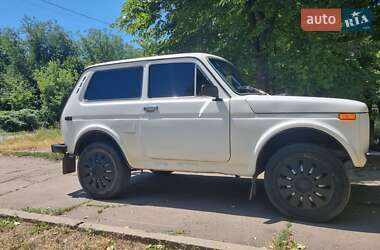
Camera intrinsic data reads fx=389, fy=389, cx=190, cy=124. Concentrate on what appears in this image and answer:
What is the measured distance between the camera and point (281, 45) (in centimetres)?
792

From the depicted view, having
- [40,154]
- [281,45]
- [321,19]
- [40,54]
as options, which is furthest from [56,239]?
[40,54]

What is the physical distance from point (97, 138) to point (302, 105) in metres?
3.17

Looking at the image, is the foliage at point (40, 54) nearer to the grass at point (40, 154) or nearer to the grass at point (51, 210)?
the grass at point (40, 154)

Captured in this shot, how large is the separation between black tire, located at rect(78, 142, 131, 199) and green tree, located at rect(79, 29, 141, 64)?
1378 inches

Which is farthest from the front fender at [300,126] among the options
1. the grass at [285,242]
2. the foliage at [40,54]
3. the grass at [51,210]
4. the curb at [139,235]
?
the foliage at [40,54]

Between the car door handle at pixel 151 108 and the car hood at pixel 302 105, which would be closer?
the car hood at pixel 302 105

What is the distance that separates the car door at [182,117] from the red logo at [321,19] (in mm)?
3119

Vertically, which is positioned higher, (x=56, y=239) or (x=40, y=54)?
(x=40, y=54)

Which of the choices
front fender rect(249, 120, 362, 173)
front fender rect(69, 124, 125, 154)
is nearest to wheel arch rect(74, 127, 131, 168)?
front fender rect(69, 124, 125, 154)

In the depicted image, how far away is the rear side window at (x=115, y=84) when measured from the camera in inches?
224

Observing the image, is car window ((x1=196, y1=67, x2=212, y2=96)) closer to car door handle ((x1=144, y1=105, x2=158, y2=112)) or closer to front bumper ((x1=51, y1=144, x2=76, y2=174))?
car door handle ((x1=144, y1=105, x2=158, y2=112))

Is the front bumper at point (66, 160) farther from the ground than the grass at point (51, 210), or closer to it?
farther from the ground

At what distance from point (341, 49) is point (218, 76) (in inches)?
134

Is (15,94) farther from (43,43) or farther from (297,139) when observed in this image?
(297,139)
